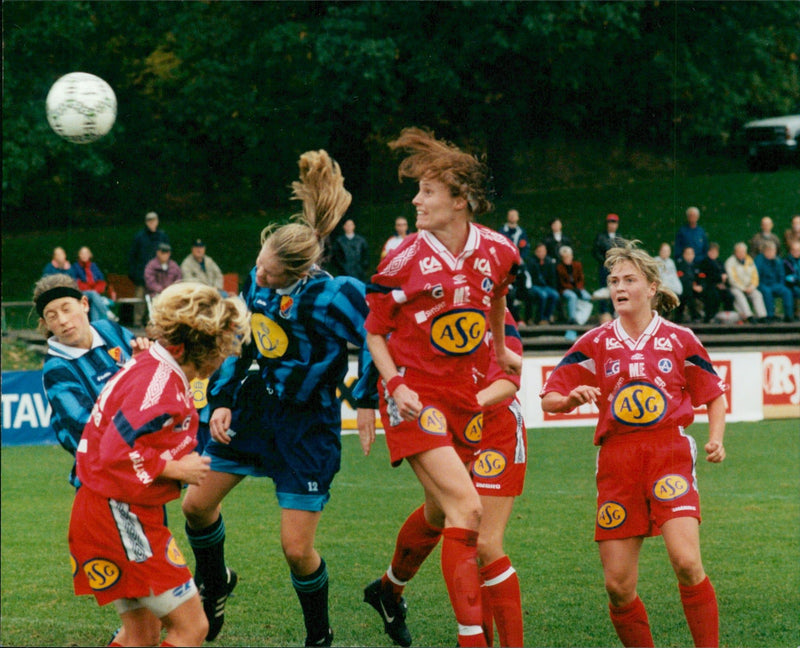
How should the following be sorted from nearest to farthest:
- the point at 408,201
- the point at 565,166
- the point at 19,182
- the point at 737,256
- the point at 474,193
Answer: the point at 474,193, the point at 737,256, the point at 19,182, the point at 408,201, the point at 565,166

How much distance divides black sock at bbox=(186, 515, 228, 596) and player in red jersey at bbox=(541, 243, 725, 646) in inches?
72.3

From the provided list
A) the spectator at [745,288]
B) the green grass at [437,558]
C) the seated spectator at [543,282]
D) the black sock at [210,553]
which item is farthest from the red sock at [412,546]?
the spectator at [745,288]

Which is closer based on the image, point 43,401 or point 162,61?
point 43,401

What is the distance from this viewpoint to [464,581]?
481 centimetres

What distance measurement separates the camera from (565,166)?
3158 centimetres

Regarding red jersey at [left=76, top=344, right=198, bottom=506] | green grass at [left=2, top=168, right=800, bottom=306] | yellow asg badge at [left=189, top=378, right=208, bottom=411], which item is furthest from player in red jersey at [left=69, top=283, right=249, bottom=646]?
green grass at [left=2, top=168, right=800, bottom=306]

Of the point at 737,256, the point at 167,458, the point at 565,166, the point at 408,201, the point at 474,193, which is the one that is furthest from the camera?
the point at 565,166

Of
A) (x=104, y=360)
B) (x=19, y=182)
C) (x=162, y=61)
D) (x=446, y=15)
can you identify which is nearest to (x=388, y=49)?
(x=446, y=15)

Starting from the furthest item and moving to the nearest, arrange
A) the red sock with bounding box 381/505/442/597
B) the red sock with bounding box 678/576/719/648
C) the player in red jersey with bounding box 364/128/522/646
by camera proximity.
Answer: the red sock with bounding box 381/505/442/597
the red sock with bounding box 678/576/719/648
the player in red jersey with bounding box 364/128/522/646

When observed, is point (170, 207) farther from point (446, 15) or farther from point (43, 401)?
point (43, 401)

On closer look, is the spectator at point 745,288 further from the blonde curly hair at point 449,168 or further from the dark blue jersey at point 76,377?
the dark blue jersey at point 76,377

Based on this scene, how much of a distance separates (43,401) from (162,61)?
53.6ft

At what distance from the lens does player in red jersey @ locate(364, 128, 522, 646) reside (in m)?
4.96

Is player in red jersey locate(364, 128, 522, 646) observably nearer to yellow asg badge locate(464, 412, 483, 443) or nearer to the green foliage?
yellow asg badge locate(464, 412, 483, 443)
